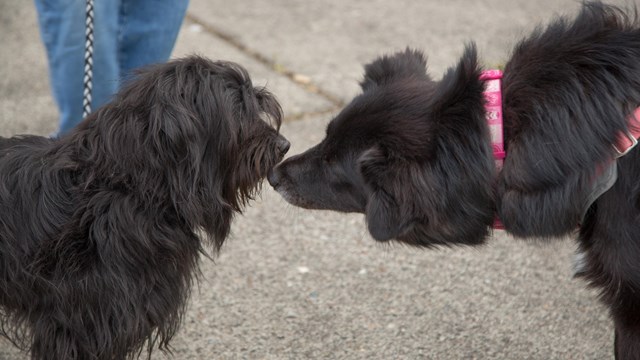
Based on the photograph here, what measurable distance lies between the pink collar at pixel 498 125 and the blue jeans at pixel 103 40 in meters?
1.81

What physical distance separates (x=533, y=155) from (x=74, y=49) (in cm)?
234

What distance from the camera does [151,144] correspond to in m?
2.60

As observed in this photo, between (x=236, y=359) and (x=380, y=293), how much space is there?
2.63ft

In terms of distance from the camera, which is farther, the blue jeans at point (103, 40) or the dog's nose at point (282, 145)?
the blue jeans at point (103, 40)

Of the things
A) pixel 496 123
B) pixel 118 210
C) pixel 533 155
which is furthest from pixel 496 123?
pixel 118 210

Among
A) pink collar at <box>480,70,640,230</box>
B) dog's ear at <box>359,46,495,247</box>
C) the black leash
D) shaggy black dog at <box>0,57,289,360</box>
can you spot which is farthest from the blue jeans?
pink collar at <box>480,70,640,230</box>

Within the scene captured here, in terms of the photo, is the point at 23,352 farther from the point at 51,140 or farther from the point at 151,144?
the point at 151,144

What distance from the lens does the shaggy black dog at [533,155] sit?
238 cm

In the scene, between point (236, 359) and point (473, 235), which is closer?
point (473, 235)

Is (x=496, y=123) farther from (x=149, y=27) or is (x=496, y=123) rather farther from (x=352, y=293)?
(x=149, y=27)

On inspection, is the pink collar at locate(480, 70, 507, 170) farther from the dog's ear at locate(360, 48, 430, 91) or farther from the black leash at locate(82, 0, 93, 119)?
the black leash at locate(82, 0, 93, 119)

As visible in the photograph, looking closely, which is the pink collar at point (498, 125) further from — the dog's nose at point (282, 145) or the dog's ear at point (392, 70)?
the dog's nose at point (282, 145)

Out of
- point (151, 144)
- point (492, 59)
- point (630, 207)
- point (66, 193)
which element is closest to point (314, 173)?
point (151, 144)

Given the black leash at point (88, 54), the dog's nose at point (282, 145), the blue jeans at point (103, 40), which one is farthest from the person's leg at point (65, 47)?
the dog's nose at point (282, 145)
